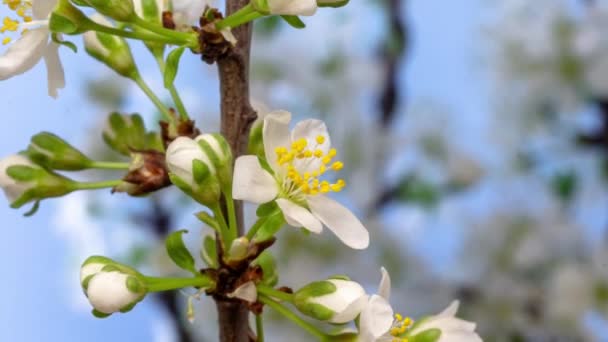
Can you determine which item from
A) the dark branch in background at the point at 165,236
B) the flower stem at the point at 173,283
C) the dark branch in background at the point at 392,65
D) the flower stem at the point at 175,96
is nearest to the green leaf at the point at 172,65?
the flower stem at the point at 175,96

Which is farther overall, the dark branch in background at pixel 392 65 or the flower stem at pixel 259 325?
the dark branch in background at pixel 392 65

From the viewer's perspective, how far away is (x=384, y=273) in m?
0.40

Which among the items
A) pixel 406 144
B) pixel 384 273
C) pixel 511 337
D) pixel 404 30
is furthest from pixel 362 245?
pixel 406 144

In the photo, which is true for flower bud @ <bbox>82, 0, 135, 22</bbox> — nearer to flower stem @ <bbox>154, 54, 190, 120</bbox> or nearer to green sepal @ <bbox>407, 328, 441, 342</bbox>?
flower stem @ <bbox>154, 54, 190, 120</bbox>

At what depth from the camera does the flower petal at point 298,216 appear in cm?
37

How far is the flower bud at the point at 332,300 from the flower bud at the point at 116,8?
0.17 meters

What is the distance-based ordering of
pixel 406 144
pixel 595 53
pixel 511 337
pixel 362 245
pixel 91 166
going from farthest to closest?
pixel 406 144 → pixel 595 53 → pixel 511 337 → pixel 91 166 → pixel 362 245

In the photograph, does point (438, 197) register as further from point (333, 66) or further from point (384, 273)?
point (384, 273)

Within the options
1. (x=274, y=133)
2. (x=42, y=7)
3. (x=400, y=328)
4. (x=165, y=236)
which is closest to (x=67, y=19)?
(x=42, y=7)

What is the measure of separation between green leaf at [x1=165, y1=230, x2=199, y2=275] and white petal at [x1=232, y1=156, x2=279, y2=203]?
49 mm

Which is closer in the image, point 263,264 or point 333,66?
point 263,264

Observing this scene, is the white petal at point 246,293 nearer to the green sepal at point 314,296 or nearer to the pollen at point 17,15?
the green sepal at point 314,296

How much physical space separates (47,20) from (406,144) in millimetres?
1218

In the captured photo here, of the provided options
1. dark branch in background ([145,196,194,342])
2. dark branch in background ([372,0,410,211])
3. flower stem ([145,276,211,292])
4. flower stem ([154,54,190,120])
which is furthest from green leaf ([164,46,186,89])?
dark branch in background ([372,0,410,211])
